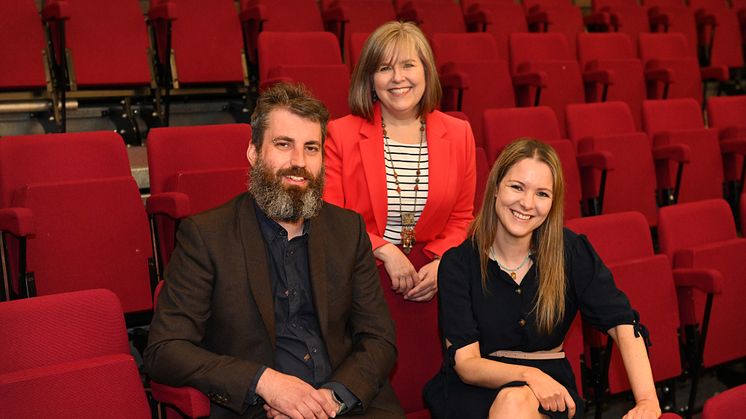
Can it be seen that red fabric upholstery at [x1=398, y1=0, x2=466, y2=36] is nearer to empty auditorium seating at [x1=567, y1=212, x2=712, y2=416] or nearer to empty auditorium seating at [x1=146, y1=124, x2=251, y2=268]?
empty auditorium seating at [x1=146, y1=124, x2=251, y2=268]

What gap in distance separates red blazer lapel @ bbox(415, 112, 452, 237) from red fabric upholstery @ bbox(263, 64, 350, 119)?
34 cm

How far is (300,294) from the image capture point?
2.27 ft

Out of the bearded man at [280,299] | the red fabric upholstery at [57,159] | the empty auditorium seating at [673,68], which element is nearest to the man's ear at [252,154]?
the bearded man at [280,299]

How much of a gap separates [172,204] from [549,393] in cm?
43

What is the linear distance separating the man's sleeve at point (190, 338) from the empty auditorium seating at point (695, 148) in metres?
0.89

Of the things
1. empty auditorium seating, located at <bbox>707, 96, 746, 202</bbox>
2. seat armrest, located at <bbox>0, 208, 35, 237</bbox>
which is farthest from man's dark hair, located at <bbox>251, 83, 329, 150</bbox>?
empty auditorium seating, located at <bbox>707, 96, 746, 202</bbox>

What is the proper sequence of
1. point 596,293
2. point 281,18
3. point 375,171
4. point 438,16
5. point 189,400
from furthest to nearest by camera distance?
point 438,16
point 281,18
point 375,171
point 596,293
point 189,400

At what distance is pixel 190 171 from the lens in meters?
0.96

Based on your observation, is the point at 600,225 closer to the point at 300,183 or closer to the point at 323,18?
the point at 300,183

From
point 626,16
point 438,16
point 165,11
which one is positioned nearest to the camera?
point 165,11

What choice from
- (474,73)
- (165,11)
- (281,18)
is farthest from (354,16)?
(165,11)

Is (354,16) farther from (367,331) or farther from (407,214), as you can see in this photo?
(367,331)

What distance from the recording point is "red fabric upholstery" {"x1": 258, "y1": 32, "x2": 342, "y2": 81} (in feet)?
4.32

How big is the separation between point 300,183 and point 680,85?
4.28ft
